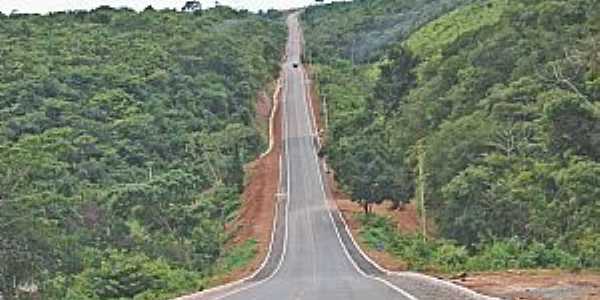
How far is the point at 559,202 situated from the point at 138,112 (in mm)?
51514

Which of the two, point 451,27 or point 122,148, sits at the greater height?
point 451,27

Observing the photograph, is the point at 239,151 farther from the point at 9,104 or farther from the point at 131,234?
the point at 131,234

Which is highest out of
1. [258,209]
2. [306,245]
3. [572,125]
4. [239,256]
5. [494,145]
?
[572,125]

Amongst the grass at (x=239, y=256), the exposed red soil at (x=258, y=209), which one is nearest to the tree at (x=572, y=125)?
the exposed red soil at (x=258, y=209)

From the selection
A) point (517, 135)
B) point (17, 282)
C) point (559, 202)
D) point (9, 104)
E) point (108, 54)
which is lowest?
point (17, 282)

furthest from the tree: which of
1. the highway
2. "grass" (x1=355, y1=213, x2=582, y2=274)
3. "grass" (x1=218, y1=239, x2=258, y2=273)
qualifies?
"grass" (x1=218, y1=239, x2=258, y2=273)

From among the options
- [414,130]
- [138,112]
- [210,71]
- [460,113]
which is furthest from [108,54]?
[460,113]

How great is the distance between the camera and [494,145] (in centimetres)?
4981

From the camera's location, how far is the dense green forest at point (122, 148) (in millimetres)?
46531

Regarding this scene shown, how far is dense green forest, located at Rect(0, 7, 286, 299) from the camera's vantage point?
153 ft

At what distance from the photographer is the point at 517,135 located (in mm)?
50719

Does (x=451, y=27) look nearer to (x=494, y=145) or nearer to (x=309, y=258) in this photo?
(x=494, y=145)

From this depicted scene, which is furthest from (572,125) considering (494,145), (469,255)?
(469,255)

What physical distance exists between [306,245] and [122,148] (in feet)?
86.0
